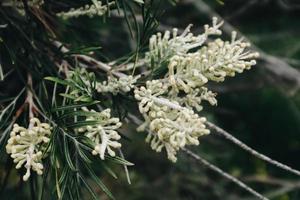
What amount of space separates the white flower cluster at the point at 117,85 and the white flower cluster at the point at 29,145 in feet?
0.59

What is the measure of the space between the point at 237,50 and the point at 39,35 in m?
0.58

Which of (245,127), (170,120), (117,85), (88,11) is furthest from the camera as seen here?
(245,127)

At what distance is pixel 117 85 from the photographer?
1274 mm

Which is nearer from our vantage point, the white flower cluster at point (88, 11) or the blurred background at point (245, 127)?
the white flower cluster at point (88, 11)

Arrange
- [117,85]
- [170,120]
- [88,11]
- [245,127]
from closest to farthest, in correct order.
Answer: [170,120] < [117,85] < [88,11] < [245,127]

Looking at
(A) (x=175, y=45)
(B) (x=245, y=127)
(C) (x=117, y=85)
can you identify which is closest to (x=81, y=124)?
(C) (x=117, y=85)

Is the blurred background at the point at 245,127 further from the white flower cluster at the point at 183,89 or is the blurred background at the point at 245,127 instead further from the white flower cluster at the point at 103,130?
the white flower cluster at the point at 103,130

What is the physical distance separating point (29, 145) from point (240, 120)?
2458mm

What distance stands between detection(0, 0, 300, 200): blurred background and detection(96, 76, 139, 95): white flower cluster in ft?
3.40

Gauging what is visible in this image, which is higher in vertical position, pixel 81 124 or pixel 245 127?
pixel 81 124

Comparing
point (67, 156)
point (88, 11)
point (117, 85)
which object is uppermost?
point (88, 11)

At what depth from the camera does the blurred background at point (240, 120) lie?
2688 mm

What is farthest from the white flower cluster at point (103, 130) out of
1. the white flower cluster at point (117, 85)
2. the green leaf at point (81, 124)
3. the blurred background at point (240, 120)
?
the blurred background at point (240, 120)

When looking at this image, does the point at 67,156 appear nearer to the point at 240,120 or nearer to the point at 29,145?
the point at 29,145
